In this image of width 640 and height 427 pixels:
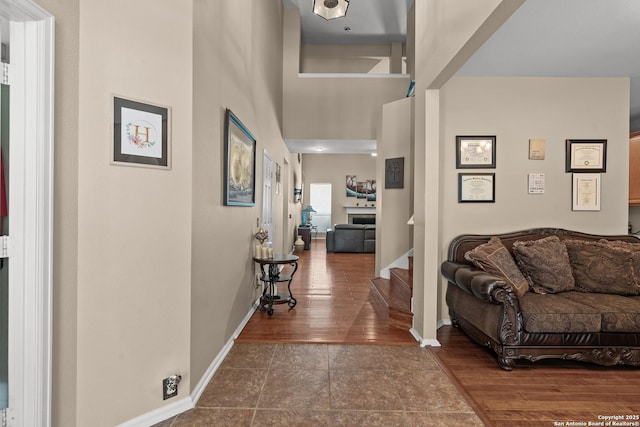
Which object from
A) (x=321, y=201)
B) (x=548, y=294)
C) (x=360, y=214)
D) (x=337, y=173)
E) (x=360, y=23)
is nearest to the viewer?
(x=548, y=294)

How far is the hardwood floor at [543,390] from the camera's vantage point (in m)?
1.93

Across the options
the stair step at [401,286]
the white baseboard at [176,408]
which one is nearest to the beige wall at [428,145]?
the stair step at [401,286]

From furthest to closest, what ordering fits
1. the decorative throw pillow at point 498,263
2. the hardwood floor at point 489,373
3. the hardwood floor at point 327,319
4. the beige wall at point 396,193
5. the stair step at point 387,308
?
the beige wall at point 396,193 → the stair step at point 387,308 → the hardwood floor at point 327,319 → the decorative throw pillow at point 498,263 → the hardwood floor at point 489,373

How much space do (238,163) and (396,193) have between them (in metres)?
2.57

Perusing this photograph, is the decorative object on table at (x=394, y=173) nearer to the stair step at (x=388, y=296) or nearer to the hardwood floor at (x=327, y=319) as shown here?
the stair step at (x=388, y=296)

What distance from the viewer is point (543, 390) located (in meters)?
2.21

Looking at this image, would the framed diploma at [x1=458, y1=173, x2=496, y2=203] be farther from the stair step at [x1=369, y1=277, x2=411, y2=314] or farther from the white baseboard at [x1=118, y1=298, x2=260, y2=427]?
the white baseboard at [x1=118, y1=298, x2=260, y2=427]

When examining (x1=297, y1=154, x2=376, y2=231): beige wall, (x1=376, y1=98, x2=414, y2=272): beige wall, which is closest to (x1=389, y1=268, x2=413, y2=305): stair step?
(x1=376, y1=98, x2=414, y2=272): beige wall

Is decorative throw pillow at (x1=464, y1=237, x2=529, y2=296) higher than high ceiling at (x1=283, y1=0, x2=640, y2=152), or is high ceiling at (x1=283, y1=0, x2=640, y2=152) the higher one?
high ceiling at (x1=283, y1=0, x2=640, y2=152)

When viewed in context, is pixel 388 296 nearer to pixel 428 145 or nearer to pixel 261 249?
pixel 261 249

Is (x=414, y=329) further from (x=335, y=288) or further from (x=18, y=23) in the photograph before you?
(x=18, y=23)

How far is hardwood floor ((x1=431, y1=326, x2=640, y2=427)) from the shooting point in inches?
75.9

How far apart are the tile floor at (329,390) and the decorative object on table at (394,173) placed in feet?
8.10

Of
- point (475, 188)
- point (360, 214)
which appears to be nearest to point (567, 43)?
point (475, 188)
